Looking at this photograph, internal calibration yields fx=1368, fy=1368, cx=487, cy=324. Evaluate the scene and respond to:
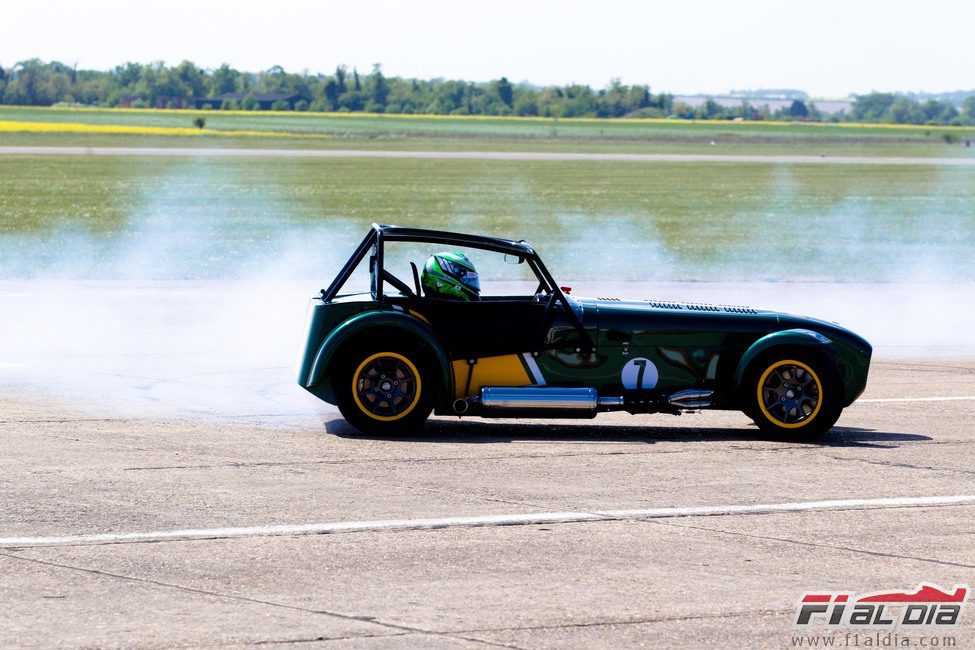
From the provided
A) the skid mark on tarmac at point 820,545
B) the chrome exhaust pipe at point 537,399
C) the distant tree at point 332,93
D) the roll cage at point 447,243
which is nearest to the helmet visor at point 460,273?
the roll cage at point 447,243

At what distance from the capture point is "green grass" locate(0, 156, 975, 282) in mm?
22922

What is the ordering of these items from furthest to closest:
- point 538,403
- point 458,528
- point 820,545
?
point 538,403
point 458,528
point 820,545

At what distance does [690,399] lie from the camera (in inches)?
369

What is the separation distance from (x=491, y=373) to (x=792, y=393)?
206 cm

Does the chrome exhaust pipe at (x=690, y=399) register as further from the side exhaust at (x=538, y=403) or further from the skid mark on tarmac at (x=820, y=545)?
the skid mark on tarmac at (x=820, y=545)

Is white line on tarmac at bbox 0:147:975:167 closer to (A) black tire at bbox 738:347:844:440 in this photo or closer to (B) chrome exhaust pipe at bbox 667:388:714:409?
(B) chrome exhaust pipe at bbox 667:388:714:409

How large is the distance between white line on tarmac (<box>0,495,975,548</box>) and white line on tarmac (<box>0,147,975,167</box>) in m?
51.7

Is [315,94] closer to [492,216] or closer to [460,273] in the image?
[492,216]

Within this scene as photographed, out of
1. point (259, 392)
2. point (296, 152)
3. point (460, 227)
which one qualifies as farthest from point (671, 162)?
point (259, 392)

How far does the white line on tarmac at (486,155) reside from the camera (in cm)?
5844

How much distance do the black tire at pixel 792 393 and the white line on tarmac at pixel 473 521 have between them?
5.71 feet

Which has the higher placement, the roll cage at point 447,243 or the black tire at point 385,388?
the roll cage at point 447,243

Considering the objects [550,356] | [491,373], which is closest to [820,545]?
[550,356]

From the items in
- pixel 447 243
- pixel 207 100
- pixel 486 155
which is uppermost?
pixel 207 100
